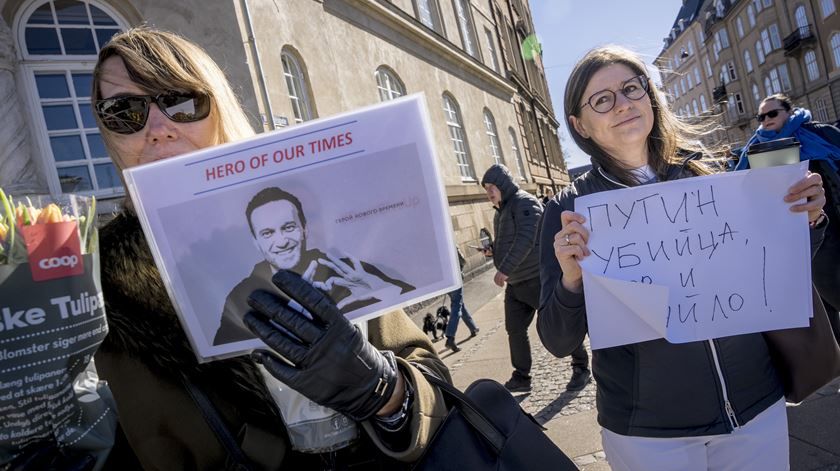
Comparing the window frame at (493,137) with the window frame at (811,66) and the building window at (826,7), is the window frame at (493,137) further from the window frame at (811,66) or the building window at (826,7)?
the window frame at (811,66)

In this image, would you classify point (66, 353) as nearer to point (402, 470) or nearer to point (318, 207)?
point (318, 207)

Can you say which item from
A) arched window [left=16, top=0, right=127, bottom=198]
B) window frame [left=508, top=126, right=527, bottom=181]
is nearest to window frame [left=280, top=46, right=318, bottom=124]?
arched window [left=16, top=0, right=127, bottom=198]

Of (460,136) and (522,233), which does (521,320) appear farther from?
(460,136)

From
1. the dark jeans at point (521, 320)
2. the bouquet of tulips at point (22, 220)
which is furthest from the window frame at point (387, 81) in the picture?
the bouquet of tulips at point (22, 220)

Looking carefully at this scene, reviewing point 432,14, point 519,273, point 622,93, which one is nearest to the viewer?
point 622,93

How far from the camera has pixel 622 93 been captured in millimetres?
1794

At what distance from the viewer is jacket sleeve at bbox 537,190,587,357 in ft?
5.34

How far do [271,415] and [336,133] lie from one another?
67cm

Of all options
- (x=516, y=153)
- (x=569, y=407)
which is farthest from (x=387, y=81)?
(x=516, y=153)

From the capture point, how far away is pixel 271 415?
1.19m

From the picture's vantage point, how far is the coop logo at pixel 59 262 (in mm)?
807

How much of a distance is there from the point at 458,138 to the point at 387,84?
381cm

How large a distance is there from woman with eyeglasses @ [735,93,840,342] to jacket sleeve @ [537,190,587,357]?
983 millimetres

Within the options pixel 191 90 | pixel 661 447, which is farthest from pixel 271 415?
pixel 661 447
